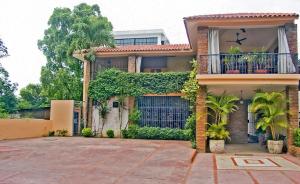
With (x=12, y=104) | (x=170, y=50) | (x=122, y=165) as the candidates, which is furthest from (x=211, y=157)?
(x=12, y=104)

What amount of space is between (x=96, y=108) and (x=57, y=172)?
13569 mm

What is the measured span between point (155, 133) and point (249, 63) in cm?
812

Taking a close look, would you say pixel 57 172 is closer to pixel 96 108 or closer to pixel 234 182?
pixel 234 182

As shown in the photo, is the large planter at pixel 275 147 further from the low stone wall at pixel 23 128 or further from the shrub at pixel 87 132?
the low stone wall at pixel 23 128

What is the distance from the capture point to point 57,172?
8.39 m

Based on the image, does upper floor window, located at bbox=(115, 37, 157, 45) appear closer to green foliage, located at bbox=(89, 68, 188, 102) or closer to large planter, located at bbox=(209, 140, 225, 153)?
green foliage, located at bbox=(89, 68, 188, 102)

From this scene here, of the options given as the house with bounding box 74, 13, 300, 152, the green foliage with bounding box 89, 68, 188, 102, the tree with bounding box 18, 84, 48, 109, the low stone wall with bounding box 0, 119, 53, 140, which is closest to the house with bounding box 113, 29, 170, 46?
the tree with bounding box 18, 84, 48, 109

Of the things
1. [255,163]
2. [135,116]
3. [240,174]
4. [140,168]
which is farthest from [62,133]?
[240,174]

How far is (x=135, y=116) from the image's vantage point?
20547mm

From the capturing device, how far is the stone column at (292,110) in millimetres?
12698

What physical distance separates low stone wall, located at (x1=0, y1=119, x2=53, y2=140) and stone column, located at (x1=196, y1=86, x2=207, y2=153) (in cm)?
1077

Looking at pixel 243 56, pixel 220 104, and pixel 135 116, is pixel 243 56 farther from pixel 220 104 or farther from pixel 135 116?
pixel 135 116

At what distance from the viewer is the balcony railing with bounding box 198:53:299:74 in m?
12.9

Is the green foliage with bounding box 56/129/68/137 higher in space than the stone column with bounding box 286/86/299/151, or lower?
lower
